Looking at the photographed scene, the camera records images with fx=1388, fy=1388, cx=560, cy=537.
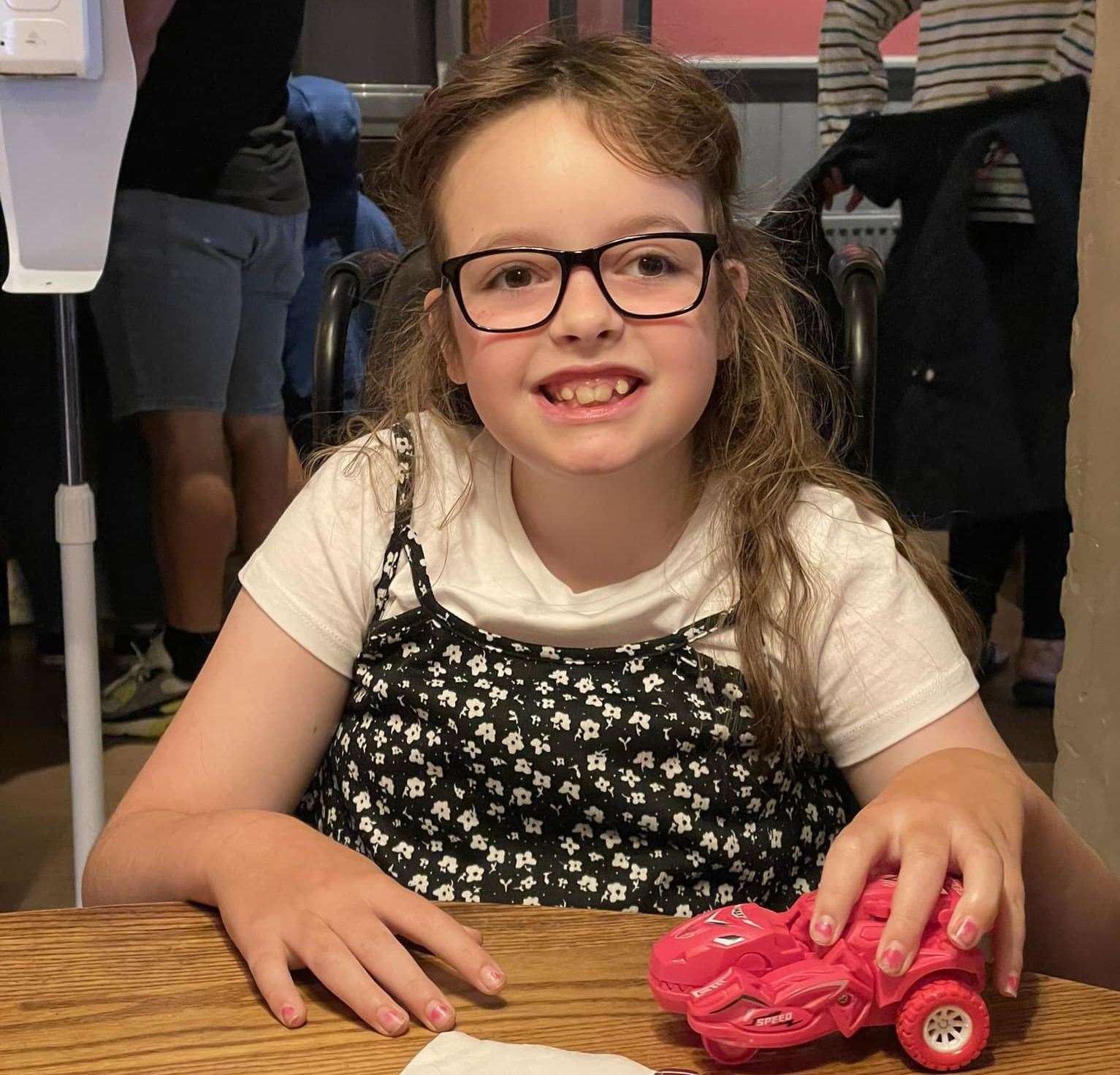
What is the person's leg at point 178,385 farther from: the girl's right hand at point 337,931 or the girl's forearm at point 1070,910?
the girl's forearm at point 1070,910

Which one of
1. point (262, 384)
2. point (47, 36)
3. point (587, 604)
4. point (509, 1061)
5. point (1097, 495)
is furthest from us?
point (262, 384)

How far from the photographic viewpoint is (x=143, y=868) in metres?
0.91

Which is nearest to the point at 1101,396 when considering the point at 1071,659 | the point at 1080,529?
the point at 1080,529

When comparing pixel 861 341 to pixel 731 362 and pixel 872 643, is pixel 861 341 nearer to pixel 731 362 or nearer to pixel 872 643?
pixel 731 362

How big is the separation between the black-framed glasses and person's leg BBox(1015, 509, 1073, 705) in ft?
5.96

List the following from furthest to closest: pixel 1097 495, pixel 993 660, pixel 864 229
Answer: pixel 993 660 → pixel 864 229 → pixel 1097 495

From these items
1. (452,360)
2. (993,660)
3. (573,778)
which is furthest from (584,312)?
(993,660)

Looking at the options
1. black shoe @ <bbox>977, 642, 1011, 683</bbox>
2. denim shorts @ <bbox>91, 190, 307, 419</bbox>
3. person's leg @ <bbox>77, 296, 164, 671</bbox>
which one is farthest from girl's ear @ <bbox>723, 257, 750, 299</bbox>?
person's leg @ <bbox>77, 296, 164, 671</bbox>

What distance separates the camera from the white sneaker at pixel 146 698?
9.47 feet

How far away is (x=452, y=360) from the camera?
1202 mm

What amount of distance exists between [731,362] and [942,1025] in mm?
696

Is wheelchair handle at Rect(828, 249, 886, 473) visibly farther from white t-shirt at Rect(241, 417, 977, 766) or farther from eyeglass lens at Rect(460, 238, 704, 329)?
eyeglass lens at Rect(460, 238, 704, 329)

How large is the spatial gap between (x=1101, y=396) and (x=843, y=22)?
1.05 metres

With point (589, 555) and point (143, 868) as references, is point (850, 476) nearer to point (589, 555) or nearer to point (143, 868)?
point (589, 555)
